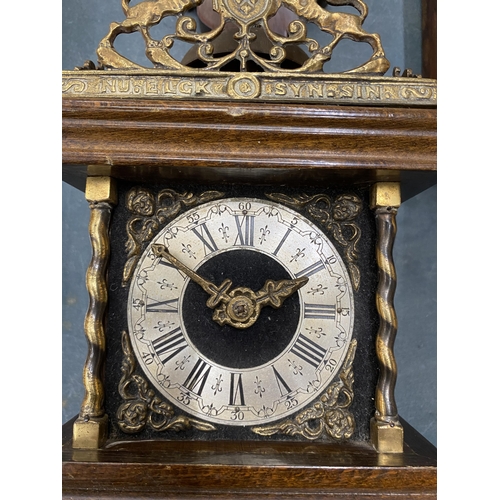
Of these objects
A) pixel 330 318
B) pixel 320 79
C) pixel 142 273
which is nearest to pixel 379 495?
pixel 330 318

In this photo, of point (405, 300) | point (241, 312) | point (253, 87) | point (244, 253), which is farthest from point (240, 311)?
point (405, 300)

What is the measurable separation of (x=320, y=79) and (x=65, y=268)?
31.4 inches

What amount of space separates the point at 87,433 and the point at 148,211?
0.38 metres

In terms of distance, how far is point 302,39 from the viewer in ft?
3.27

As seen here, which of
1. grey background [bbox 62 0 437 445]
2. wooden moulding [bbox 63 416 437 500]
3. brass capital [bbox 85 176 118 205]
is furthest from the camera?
grey background [bbox 62 0 437 445]

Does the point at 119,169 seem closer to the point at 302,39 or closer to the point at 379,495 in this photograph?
the point at 302,39

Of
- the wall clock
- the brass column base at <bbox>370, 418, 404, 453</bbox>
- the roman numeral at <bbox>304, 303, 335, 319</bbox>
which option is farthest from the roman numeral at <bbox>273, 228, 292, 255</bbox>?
the brass column base at <bbox>370, 418, 404, 453</bbox>

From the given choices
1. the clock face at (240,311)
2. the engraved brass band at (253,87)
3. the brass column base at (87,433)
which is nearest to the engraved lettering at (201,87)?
the engraved brass band at (253,87)

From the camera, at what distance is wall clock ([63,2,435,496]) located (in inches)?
37.3

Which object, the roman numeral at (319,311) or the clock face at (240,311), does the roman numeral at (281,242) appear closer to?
the clock face at (240,311)

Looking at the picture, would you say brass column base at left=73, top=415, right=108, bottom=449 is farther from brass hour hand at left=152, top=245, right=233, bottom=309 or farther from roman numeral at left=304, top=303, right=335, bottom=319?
roman numeral at left=304, top=303, right=335, bottom=319

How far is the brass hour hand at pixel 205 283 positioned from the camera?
3.43 feet

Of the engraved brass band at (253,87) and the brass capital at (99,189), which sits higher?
the engraved brass band at (253,87)

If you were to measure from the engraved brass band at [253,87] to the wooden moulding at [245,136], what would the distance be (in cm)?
3
